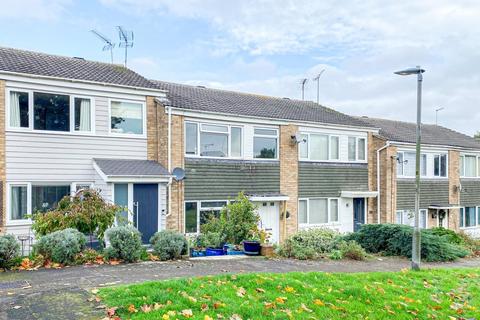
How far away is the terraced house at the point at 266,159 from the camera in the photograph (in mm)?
17031

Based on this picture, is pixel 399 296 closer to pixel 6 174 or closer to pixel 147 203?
pixel 147 203

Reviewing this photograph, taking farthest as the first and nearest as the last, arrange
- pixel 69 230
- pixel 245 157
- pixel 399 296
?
1. pixel 245 157
2. pixel 69 230
3. pixel 399 296

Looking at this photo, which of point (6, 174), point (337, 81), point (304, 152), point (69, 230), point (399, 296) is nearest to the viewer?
point (399, 296)

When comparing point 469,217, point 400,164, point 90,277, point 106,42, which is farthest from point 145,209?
point 469,217

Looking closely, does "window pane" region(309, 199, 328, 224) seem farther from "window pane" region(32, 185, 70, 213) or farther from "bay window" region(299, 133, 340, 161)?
"window pane" region(32, 185, 70, 213)

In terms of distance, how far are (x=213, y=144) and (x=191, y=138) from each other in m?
1.06

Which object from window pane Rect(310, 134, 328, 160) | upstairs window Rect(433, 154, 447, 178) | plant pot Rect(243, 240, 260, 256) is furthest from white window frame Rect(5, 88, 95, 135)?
upstairs window Rect(433, 154, 447, 178)

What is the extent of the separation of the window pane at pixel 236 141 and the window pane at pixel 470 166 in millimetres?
17463

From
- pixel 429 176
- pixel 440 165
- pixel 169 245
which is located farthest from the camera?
pixel 440 165

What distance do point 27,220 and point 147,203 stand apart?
3.70 meters

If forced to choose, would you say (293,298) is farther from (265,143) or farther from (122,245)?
(265,143)

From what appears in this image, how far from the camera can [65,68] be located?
52.0 feet

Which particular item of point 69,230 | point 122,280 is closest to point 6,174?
point 69,230

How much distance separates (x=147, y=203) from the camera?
15406 mm
